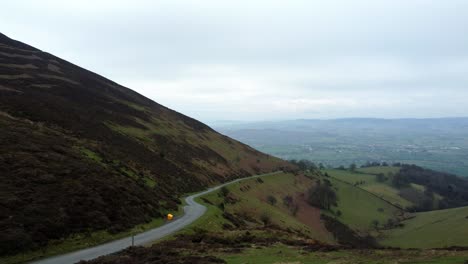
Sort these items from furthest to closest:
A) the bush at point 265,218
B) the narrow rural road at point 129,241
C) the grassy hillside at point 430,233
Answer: the grassy hillside at point 430,233 < the bush at point 265,218 < the narrow rural road at point 129,241

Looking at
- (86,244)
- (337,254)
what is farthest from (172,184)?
(337,254)

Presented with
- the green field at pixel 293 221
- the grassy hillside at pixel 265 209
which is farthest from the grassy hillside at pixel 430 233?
the grassy hillside at pixel 265 209

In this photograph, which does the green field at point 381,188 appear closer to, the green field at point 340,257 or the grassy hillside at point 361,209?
the grassy hillside at point 361,209

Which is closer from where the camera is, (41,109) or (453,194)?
(41,109)

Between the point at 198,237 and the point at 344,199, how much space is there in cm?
10871

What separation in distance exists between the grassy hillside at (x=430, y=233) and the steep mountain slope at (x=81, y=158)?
4547 cm

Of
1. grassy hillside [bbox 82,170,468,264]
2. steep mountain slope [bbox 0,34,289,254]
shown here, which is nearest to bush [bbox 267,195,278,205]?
steep mountain slope [bbox 0,34,289,254]

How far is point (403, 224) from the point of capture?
118875 millimetres

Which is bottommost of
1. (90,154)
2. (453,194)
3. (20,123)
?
(453,194)

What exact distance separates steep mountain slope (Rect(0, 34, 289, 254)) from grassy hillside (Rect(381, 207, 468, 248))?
45.5 metres

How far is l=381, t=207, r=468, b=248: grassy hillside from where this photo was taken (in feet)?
249

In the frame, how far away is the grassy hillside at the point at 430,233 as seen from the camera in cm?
7600

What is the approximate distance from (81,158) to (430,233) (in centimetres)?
8316

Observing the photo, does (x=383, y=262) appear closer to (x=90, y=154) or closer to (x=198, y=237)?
(x=198, y=237)
